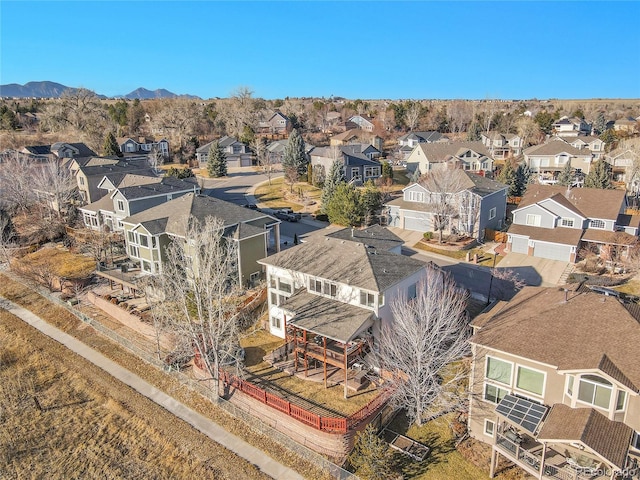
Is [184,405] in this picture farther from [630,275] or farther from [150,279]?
[630,275]

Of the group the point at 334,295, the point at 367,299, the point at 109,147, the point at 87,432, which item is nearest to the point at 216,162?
the point at 109,147

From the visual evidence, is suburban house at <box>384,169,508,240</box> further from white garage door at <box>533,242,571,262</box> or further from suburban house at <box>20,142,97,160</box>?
suburban house at <box>20,142,97,160</box>

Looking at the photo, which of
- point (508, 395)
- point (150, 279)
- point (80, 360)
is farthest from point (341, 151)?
point (508, 395)

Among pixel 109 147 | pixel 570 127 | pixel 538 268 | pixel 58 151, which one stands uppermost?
pixel 570 127

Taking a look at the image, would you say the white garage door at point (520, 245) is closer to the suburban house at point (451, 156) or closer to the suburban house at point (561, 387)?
the suburban house at point (561, 387)

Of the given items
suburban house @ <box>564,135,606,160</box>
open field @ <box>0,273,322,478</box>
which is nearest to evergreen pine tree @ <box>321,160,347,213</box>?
open field @ <box>0,273,322,478</box>

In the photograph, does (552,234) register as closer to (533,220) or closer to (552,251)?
(552,251)
